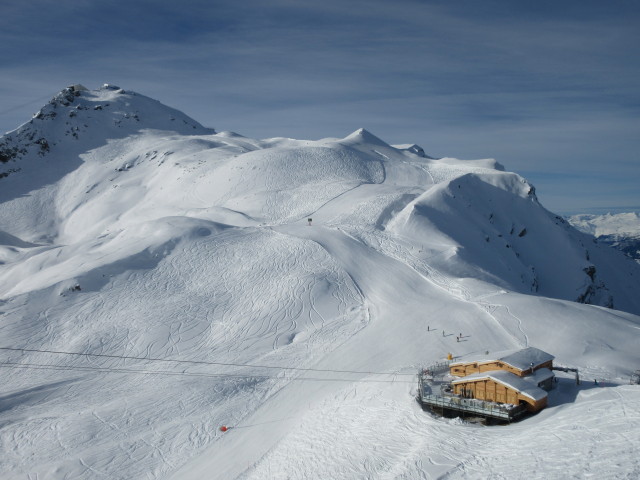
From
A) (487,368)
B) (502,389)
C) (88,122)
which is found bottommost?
(487,368)

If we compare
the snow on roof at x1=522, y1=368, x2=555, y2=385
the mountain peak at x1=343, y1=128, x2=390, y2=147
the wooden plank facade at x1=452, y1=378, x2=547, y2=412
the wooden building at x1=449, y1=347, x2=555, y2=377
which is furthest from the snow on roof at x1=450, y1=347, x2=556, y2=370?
the mountain peak at x1=343, y1=128, x2=390, y2=147

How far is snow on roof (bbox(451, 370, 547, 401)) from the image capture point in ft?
63.7

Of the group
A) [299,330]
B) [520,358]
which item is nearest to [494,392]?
[520,358]

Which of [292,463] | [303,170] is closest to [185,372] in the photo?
[292,463]

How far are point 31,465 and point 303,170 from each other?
52039 mm

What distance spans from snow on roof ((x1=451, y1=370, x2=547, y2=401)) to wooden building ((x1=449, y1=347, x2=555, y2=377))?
1.41 ft

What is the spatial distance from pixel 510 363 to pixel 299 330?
44.9 ft

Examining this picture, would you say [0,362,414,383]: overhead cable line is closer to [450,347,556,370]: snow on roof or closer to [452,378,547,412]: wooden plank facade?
→ [452,378,547,412]: wooden plank facade

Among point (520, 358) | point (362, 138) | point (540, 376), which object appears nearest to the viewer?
point (540, 376)

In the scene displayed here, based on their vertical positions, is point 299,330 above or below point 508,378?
below

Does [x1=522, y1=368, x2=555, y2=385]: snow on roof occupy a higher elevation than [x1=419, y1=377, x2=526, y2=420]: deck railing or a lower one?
higher

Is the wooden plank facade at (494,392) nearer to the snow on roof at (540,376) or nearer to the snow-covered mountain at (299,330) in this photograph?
the snow on roof at (540,376)

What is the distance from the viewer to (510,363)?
21.3 m

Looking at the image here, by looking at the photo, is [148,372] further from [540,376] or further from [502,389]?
[540,376]
